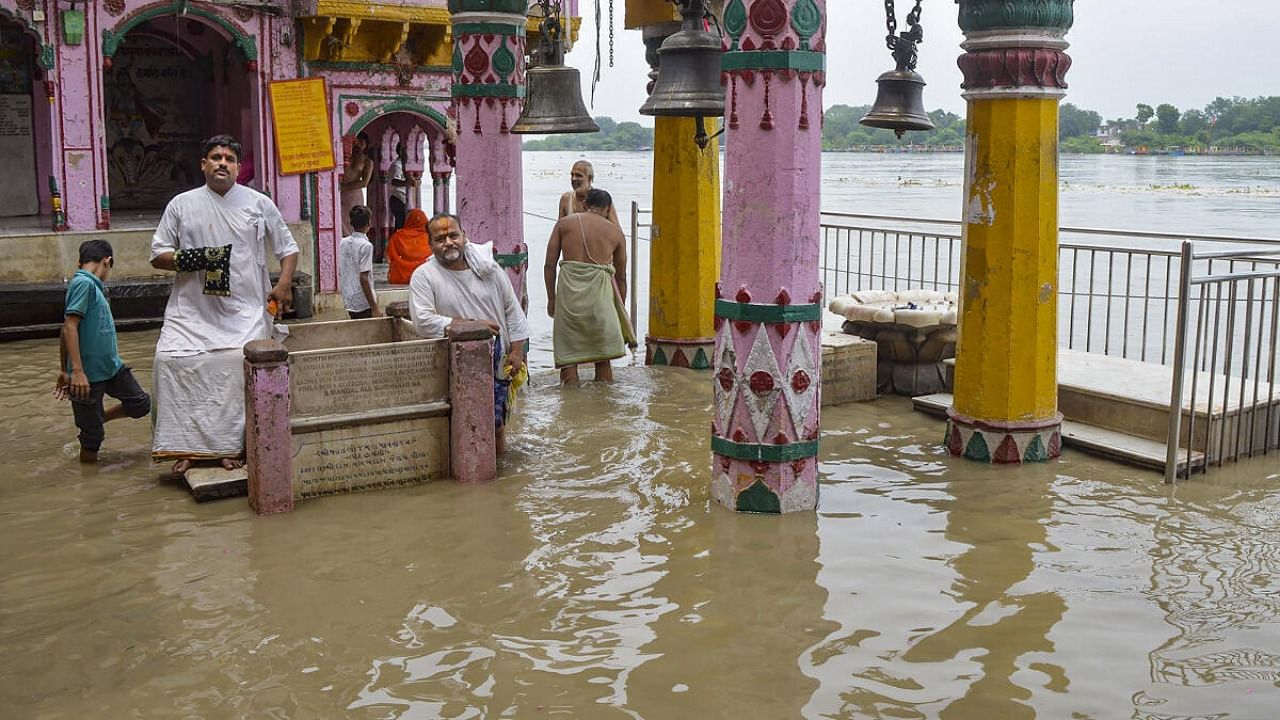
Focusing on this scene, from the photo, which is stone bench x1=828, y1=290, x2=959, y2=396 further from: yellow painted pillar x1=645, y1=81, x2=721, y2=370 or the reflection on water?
the reflection on water

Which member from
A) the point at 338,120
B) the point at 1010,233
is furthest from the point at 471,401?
the point at 338,120

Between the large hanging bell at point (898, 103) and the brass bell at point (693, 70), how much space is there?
5.82 feet

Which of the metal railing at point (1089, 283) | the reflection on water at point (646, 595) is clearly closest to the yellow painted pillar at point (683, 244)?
the metal railing at point (1089, 283)

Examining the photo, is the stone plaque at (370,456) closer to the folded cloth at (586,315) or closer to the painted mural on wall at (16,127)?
the folded cloth at (586,315)

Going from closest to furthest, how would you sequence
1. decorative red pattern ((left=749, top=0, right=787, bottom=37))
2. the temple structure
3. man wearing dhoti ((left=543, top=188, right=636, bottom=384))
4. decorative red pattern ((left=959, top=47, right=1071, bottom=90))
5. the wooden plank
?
decorative red pattern ((left=749, top=0, right=787, bottom=37))
the wooden plank
decorative red pattern ((left=959, top=47, right=1071, bottom=90))
man wearing dhoti ((left=543, top=188, right=636, bottom=384))
the temple structure

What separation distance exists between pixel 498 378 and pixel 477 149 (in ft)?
8.79

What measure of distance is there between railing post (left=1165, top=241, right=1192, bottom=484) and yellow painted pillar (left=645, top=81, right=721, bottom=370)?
15.2ft

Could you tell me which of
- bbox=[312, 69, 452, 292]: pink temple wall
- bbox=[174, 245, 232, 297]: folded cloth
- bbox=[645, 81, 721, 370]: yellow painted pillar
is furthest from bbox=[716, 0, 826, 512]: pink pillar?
bbox=[312, 69, 452, 292]: pink temple wall

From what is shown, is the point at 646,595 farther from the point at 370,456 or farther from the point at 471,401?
the point at 370,456

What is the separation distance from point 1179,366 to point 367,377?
4620mm

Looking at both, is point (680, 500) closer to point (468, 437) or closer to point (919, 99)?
point (468, 437)

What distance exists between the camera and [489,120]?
948cm

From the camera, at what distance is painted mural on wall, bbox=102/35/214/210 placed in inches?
709

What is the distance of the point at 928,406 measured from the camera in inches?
358
